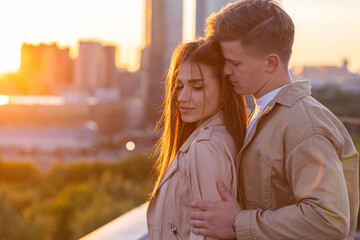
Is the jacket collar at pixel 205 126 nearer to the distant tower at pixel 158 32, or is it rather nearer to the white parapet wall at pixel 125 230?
the white parapet wall at pixel 125 230

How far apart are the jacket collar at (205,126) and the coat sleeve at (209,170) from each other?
7 cm

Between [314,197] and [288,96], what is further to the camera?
[288,96]

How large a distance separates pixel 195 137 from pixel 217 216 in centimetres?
31

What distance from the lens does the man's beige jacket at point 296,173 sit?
142 cm

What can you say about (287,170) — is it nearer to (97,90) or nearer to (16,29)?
(16,29)

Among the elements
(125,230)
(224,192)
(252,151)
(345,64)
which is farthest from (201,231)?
(345,64)

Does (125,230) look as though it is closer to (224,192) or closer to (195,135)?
(195,135)

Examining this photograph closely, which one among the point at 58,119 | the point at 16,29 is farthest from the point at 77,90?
the point at 16,29

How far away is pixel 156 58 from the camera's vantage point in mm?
52969

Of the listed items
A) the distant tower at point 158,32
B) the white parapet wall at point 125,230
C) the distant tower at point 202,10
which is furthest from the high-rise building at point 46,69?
the white parapet wall at point 125,230

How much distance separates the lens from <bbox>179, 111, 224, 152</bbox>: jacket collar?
1.75 meters

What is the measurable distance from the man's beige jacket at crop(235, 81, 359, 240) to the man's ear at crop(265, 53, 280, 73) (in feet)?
0.28

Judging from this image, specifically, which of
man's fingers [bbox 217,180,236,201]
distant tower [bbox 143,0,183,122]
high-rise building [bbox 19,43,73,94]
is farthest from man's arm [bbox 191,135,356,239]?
distant tower [bbox 143,0,183,122]

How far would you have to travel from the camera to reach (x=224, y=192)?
5.30 ft
